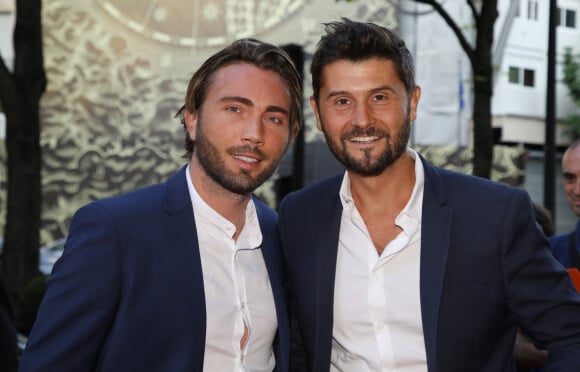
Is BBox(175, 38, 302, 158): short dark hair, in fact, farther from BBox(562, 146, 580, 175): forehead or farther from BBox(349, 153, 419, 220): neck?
BBox(562, 146, 580, 175): forehead

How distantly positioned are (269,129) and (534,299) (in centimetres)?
136

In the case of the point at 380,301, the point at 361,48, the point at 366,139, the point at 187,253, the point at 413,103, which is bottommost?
the point at 380,301

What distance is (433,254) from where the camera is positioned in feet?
10.6

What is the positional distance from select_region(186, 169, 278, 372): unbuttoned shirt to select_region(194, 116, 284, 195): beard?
0.12m

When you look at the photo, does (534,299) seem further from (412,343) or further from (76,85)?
(76,85)

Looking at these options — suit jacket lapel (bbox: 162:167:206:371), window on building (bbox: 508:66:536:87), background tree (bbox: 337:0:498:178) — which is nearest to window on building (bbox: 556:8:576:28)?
window on building (bbox: 508:66:536:87)

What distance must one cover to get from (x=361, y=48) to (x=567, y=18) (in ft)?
83.1

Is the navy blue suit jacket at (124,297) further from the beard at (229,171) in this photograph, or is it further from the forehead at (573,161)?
the forehead at (573,161)

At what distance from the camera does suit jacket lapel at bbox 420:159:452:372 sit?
3.12 m

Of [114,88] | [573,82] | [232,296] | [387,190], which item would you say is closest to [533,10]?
[573,82]

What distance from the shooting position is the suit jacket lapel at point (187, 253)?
2.98m

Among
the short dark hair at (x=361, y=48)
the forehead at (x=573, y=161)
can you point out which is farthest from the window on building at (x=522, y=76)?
the short dark hair at (x=361, y=48)

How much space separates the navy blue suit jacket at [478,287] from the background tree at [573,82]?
22.3 meters

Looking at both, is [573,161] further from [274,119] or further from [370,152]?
[274,119]
